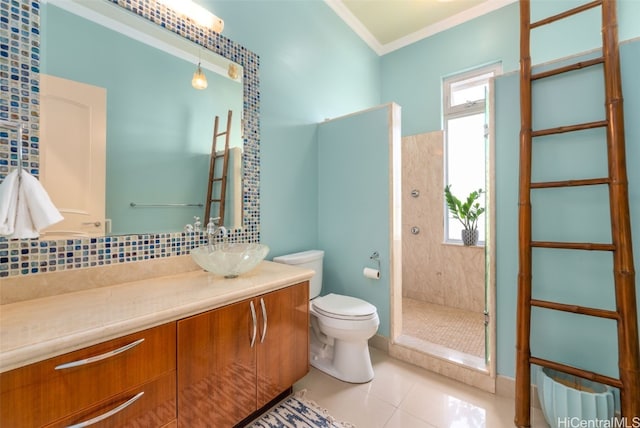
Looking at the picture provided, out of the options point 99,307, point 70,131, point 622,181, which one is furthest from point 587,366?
point 70,131

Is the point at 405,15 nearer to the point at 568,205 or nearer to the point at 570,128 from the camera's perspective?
the point at 570,128

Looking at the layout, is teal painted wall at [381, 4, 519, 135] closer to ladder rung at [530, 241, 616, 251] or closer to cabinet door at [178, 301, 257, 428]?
ladder rung at [530, 241, 616, 251]

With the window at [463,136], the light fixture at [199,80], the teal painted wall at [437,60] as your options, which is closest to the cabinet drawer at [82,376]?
the light fixture at [199,80]

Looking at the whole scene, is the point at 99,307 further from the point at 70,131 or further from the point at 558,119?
the point at 558,119

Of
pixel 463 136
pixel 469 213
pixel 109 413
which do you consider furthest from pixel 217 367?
pixel 463 136

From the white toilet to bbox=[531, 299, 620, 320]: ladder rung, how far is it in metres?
0.90

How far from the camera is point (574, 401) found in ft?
4.05

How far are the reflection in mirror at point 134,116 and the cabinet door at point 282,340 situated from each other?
0.68 meters

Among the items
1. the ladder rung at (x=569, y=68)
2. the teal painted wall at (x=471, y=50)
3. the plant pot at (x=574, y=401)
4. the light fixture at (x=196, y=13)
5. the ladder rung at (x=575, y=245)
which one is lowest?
the plant pot at (x=574, y=401)

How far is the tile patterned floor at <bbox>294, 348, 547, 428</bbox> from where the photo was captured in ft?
4.72

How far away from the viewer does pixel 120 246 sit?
133cm

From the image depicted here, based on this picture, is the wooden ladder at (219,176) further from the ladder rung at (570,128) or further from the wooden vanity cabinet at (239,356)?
the ladder rung at (570,128)

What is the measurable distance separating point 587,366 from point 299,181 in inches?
83.4

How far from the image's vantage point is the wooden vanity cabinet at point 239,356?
106 centimetres
